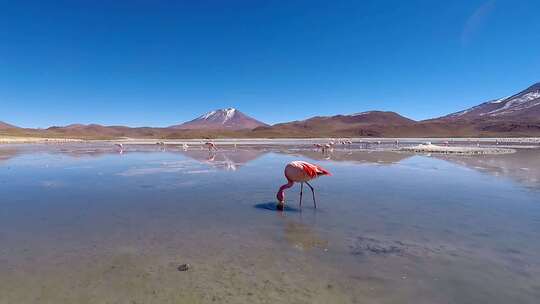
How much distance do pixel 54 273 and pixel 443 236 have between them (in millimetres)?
6859

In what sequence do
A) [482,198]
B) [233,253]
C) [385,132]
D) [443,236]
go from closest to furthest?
[233,253] < [443,236] < [482,198] < [385,132]

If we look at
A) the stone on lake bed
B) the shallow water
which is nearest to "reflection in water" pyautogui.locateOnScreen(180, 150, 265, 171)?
the shallow water

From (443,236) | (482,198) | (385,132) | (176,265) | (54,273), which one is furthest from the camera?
(385,132)

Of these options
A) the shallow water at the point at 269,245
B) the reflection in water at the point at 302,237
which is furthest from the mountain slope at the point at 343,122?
the reflection in water at the point at 302,237

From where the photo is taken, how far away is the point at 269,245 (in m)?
6.50

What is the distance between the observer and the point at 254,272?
530cm

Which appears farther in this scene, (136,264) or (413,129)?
(413,129)

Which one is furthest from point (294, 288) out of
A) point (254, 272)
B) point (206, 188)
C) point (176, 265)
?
point (206, 188)

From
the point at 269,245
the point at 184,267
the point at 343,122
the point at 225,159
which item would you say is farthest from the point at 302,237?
the point at 343,122

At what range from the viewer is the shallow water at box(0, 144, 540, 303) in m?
4.71

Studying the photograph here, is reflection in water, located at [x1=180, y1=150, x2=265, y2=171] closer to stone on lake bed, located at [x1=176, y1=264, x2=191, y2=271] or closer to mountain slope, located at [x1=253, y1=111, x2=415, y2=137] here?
stone on lake bed, located at [x1=176, y1=264, x2=191, y2=271]

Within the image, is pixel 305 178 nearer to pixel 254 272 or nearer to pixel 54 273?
pixel 254 272

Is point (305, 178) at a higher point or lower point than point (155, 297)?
higher

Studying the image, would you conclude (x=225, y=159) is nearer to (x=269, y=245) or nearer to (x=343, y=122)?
(x=269, y=245)
